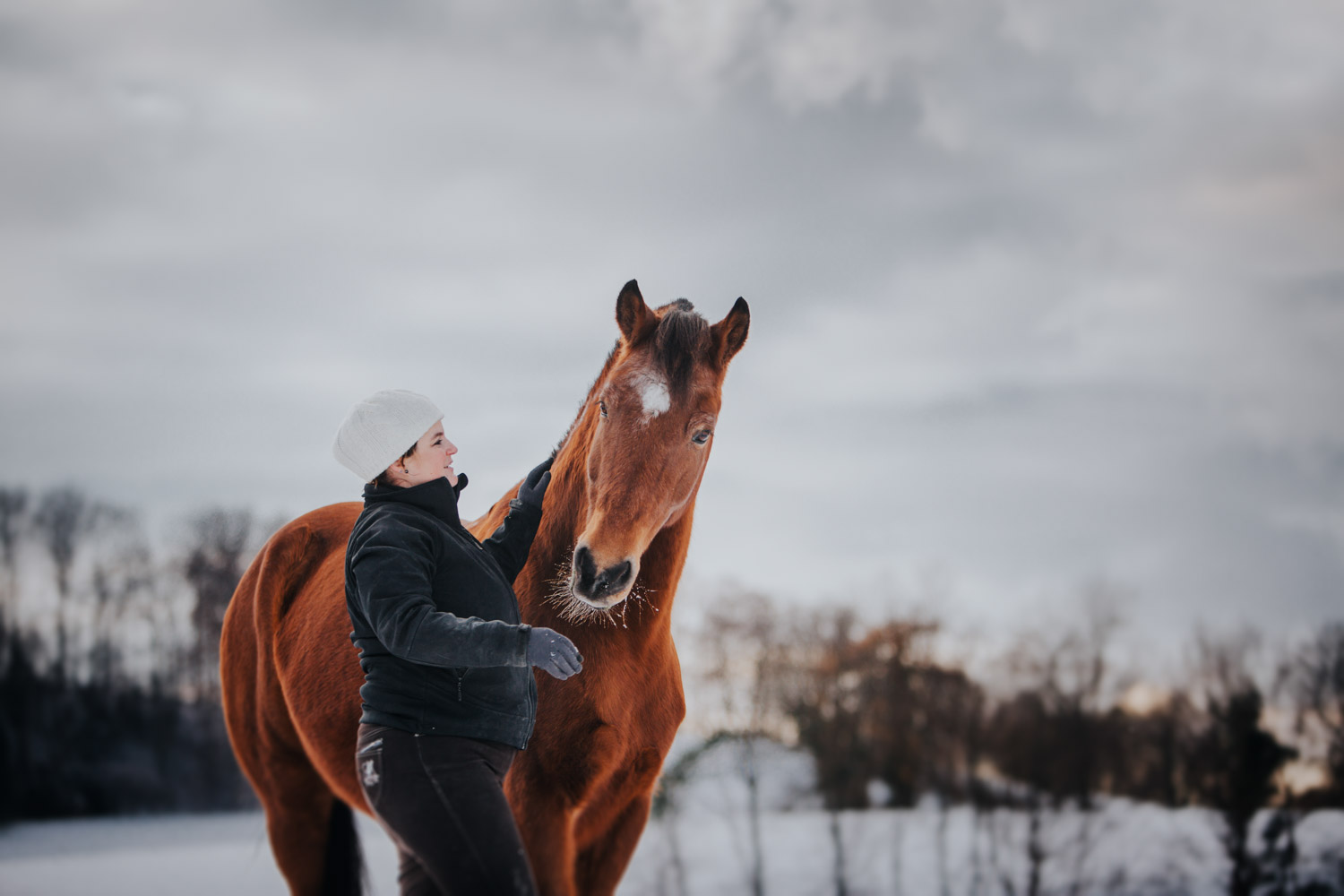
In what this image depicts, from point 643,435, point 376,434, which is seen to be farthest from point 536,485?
point 376,434

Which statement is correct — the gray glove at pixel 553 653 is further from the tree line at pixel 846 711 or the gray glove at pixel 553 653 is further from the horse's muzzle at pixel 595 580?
the tree line at pixel 846 711

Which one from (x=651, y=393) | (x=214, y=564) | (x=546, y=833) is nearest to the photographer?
(x=546, y=833)

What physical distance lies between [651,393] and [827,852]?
34090 millimetres

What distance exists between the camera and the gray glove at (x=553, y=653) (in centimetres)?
181

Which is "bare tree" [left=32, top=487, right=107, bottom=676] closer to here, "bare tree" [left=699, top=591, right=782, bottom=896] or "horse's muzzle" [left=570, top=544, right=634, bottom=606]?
"bare tree" [left=699, top=591, right=782, bottom=896]

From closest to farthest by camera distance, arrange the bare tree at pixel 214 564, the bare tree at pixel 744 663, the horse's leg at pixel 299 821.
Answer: the horse's leg at pixel 299 821, the bare tree at pixel 214 564, the bare tree at pixel 744 663

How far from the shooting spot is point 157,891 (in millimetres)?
22609

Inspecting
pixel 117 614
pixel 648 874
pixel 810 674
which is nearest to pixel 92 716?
pixel 117 614

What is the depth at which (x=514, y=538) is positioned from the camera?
264 cm

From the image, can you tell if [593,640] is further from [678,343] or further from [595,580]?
[678,343]

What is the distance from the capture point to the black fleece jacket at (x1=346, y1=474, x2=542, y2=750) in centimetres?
182

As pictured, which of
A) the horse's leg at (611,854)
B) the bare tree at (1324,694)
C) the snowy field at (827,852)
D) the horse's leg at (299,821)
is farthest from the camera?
the bare tree at (1324,694)

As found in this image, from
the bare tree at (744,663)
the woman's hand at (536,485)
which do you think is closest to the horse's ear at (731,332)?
the woman's hand at (536,485)

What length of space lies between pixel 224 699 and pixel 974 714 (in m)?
33.3
